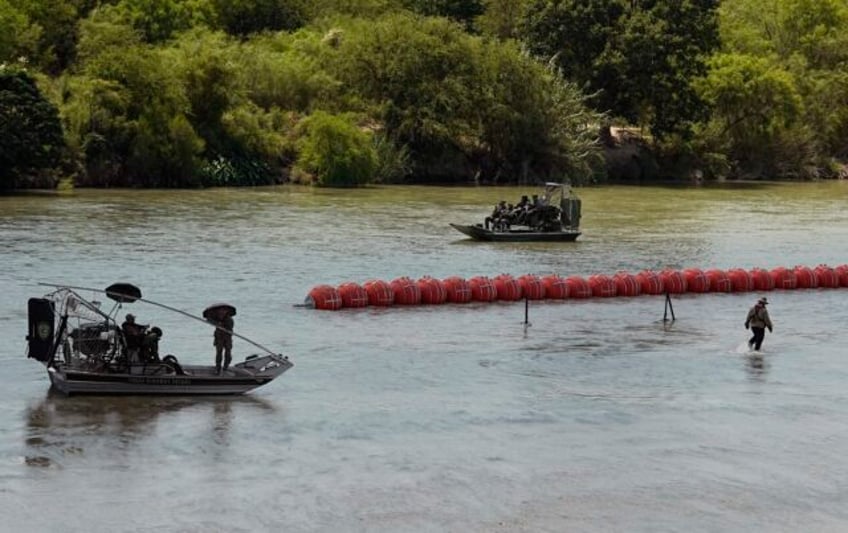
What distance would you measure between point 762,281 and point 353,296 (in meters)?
12.7

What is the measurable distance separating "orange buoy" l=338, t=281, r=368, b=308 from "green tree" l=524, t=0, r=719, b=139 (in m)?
58.4

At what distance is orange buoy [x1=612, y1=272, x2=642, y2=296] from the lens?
3912 cm

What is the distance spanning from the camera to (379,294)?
3603 centimetres

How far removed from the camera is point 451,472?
67.7 ft

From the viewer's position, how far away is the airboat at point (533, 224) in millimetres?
51875

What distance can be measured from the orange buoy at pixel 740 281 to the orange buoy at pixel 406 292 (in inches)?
382

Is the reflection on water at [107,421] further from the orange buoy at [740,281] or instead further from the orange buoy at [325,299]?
the orange buoy at [740,281]

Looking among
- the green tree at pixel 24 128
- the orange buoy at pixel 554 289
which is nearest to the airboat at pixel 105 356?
the orange buoy at pixel 554 289

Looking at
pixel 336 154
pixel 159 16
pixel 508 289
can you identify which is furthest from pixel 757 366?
pixel 159 16

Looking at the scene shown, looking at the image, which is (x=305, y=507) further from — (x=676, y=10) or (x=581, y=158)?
(x=676, y=10)

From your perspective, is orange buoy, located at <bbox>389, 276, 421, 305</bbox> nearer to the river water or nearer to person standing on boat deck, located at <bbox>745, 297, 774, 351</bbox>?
the river water

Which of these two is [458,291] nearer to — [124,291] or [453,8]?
[124,291]

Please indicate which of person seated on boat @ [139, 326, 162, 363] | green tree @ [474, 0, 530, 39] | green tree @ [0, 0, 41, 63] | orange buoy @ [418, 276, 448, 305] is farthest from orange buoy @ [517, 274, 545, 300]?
green tree @ [474, 0, 530, 39]

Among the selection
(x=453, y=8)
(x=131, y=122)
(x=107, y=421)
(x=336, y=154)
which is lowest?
(x=107, y=421)
